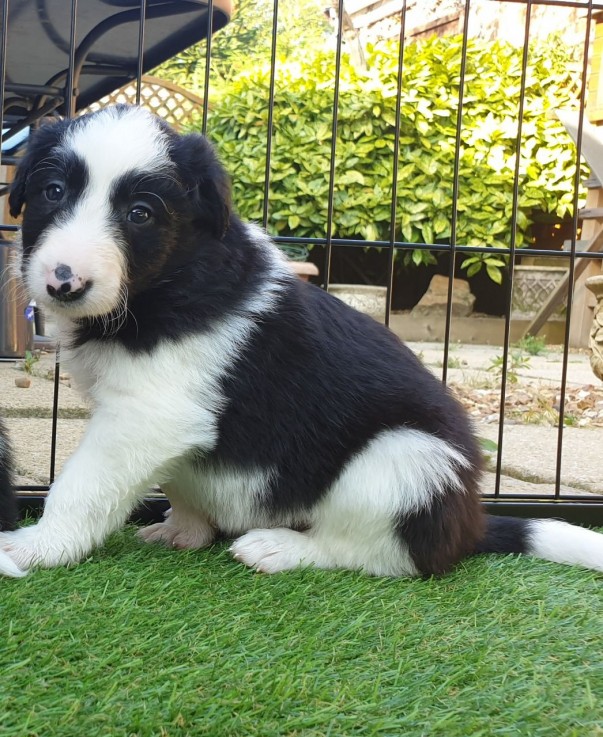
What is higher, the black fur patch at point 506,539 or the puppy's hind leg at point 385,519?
the puppy's hind leg at point 385,519

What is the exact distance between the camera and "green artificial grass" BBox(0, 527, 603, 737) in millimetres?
1533

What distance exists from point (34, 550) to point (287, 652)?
0.73 metres

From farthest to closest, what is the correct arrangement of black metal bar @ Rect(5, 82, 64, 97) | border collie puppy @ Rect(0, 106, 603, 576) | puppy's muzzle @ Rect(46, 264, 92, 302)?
black metal bar @ Rect(5, 82, 64, 97), border collie puppy @ Rect(0, 106, 603, 576), puppy's muzzle @ Rect(46, 264, 92, 302)

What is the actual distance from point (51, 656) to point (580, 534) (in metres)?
1.59

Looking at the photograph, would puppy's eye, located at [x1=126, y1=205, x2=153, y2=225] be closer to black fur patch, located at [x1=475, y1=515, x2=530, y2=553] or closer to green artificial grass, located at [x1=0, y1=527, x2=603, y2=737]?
green artificial grass, located at [x1=0, y1=527, x2=603, y2=737]

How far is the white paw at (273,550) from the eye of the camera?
2.35m

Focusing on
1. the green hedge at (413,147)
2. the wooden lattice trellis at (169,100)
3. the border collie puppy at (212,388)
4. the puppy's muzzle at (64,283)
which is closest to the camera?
the puppy's muzzle at (64,283)

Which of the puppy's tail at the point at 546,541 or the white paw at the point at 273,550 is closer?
the white paw at the point at 273,550

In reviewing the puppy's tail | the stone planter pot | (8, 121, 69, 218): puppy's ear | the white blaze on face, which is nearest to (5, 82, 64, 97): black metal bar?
(8, 121, 69, 218): puppy's ear

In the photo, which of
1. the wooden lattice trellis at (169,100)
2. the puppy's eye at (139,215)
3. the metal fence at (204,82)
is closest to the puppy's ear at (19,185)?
the puppy's eye at (139,215)

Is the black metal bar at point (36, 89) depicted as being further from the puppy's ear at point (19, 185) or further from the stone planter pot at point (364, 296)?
the stone planter pot at point (364, 296)

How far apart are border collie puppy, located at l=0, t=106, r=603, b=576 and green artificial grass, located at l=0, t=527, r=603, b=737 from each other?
127mm

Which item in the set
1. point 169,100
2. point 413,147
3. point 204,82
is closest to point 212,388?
point 204,82

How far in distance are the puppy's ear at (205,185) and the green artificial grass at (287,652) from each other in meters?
0.89
